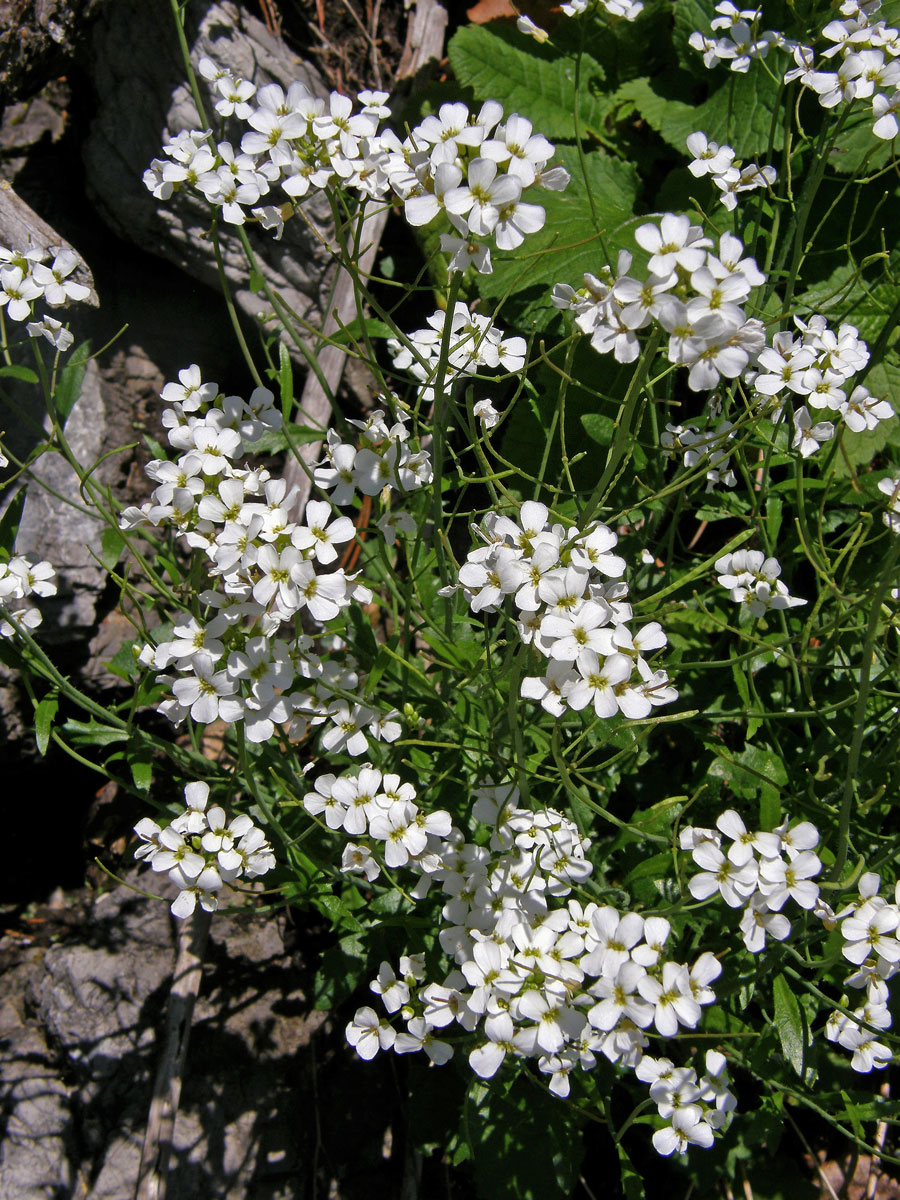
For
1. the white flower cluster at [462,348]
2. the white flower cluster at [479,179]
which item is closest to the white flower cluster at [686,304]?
the white flower cluster at [479,179]

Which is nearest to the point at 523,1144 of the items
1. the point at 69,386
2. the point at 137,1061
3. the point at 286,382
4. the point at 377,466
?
the point at 137,1061

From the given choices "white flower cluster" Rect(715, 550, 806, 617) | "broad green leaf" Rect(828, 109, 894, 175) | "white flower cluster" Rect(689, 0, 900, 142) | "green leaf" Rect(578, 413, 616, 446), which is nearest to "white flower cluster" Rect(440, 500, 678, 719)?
"white flower cluster" Rect(715, 550, 806, 617)

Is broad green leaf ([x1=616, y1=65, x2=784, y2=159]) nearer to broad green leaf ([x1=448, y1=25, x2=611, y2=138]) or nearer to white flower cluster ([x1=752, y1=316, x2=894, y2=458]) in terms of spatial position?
broad green leaf ([x1=448, y1=25, x2=611, y2=138])

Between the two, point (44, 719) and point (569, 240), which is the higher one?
point (569, 240)

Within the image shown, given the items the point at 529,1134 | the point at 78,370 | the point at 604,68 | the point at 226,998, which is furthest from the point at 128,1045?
the point at 604,68

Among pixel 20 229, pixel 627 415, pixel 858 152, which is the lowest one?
pixel 627 415

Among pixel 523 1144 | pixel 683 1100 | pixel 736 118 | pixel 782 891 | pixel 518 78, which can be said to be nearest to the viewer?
pixel 782 891

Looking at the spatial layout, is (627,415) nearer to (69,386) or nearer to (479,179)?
(479,179)
